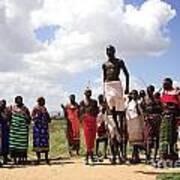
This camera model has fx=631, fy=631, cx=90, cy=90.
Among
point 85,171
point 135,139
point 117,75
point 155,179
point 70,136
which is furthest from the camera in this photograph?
point 70,136

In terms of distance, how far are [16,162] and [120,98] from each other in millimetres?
3713

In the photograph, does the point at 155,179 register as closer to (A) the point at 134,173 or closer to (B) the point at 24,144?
(A) the point at 134,173

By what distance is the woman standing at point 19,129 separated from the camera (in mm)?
16156

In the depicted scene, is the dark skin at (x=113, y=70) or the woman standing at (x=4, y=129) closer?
the dark skin at (x=113, y=70)

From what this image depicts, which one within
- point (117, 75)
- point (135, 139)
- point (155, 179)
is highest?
point (117, 75)

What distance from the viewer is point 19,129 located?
16.3m

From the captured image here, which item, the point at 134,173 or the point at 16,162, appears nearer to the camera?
the point at 134,173

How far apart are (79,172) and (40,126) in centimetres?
300

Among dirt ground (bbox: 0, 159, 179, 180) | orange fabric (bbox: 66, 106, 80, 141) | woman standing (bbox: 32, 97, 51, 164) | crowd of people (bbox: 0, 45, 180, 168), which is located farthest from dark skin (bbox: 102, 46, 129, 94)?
orange fabric (bbox: 66, 106, 80, 141)

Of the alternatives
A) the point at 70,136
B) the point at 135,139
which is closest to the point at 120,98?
the point at 135,139

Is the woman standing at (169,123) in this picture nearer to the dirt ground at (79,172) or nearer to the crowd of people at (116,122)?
the crowd of people at (116,122)

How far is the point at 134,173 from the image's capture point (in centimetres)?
1323

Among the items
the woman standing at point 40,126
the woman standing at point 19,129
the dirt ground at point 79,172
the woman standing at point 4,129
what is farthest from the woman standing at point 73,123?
the dirt ground at point 79,172

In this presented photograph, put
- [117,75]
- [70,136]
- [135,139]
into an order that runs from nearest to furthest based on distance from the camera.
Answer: [117,75] < [135,139] < [70,136]
